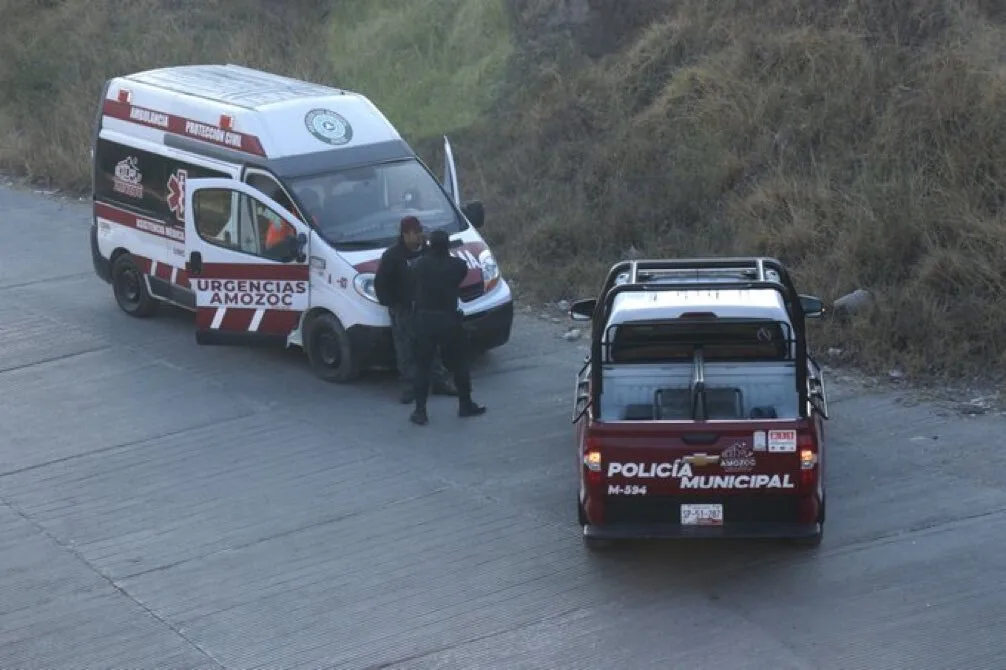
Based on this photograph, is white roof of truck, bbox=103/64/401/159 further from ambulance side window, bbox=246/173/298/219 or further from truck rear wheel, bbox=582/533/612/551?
truck rear wheel, bbox=582/533/612/551

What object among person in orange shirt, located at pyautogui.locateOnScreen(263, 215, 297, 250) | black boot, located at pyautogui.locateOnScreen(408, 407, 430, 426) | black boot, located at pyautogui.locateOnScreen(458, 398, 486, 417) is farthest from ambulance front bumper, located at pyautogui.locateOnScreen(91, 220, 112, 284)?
black boot, located at pyautogui.locateOnScreen(458, 398, 486, 417)

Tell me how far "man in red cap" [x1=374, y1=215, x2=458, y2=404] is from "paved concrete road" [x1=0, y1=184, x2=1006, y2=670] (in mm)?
506

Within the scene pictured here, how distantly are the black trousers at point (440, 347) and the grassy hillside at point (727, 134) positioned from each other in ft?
11.5

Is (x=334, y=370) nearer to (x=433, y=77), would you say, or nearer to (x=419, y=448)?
(x=419, y=448)

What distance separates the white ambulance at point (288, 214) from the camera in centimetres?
1359

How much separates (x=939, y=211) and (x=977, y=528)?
17.4ft

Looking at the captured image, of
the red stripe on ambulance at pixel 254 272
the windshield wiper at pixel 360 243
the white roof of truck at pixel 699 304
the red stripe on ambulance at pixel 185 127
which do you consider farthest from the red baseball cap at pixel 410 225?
the white roof of truck at pixel 699 304

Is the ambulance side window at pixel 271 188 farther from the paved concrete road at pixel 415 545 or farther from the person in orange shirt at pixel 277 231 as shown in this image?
the paved concrete road at pixel 415 545

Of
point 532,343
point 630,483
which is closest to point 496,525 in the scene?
point 630,483

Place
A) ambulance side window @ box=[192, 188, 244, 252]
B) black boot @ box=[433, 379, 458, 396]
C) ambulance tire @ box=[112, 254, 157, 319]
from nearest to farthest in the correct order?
black boot @ box=[433, 379, 458, 396] < ambulance side window @ box=[192, 188, 244, 252] < ambulance tire @ box=[112, 254, 157, 319]

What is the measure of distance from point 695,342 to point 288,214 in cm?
502

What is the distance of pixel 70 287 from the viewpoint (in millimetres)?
17672

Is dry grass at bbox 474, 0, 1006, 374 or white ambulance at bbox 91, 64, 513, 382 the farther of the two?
dry grass at bbox 474, 0, 1006, 374

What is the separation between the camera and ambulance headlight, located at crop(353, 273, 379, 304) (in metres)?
13.3
